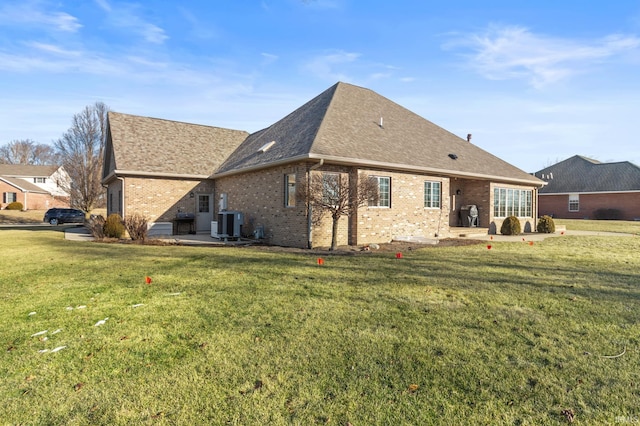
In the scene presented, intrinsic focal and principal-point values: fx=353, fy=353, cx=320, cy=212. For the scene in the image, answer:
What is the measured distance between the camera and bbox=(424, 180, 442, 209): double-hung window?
15785 mm

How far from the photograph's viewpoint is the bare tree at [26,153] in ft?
211

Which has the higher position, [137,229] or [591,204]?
[591,204]

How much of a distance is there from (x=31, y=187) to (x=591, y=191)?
66.7 metres

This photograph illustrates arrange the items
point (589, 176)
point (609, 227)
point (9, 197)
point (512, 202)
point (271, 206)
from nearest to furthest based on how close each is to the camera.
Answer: point (271, 206), point (512, 202), point (609, 227), point (589, 176), point (9, 197)

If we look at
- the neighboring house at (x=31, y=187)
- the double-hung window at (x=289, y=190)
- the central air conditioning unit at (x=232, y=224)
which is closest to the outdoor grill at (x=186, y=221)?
the central air conditioning unit at (x=232, y=224)

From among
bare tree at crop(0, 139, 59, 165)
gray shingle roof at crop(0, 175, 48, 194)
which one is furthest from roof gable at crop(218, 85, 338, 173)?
bare tree at crop(0, 139, 59, 165)

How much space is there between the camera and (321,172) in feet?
41.2

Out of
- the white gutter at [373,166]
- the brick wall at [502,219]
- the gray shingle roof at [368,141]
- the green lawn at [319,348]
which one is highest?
the gray shingle roof at [368,141]

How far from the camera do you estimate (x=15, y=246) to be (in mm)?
12359

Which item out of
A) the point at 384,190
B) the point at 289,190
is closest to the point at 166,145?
the point at 289,190

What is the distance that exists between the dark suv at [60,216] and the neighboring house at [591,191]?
4541cm

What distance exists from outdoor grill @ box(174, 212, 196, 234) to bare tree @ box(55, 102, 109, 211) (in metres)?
15.0

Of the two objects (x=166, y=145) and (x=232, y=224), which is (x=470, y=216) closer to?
(x=232, y=224)

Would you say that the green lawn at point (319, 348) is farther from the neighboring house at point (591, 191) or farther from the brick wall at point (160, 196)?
the neighboring house at point (591, 191)
